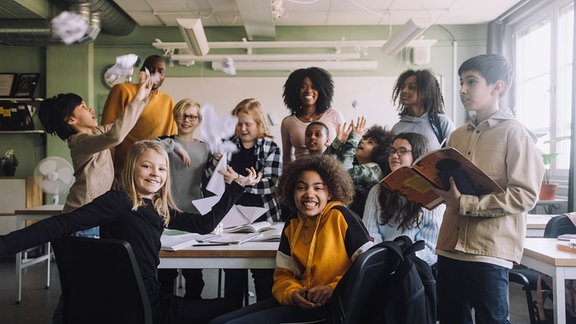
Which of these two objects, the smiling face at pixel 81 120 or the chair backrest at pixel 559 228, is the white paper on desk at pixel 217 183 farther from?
the chair backrest at pixel 559 228

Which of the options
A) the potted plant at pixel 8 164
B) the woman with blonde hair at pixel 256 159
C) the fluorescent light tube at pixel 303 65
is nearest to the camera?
the woman with blonde hair at pixel 256 159

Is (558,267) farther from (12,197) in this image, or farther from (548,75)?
(12,197)

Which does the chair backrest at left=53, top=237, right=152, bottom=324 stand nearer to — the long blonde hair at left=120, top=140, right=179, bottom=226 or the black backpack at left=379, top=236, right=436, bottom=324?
the long blonde hair at left=120, top=140, right=179, bottom=226

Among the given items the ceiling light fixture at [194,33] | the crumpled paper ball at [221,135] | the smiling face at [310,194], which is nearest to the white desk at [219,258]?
the smiling face at [310,194]

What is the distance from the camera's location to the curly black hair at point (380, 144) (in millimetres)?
2711

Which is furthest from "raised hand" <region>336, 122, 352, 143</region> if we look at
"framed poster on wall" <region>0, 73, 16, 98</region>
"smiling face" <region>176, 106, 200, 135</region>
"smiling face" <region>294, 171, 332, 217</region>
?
"framed poster on wall" <region>0, 73, 16, 98</region>

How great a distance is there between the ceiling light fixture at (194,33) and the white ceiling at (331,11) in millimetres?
627

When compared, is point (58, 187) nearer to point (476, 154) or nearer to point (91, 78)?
point (91, 78)

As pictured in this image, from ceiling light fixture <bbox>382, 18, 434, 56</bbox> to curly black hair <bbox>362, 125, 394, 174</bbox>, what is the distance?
2.49m

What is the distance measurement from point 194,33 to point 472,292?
4.14 meters

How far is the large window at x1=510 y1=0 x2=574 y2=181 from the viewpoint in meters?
5.19

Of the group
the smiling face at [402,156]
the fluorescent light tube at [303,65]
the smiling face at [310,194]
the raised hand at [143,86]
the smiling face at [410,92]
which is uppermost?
the fluorescent light tube at [303,65]

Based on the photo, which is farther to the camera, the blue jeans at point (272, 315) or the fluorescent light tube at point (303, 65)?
the fluorescent light tube at point (303, 65)

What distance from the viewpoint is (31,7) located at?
18.4ft
